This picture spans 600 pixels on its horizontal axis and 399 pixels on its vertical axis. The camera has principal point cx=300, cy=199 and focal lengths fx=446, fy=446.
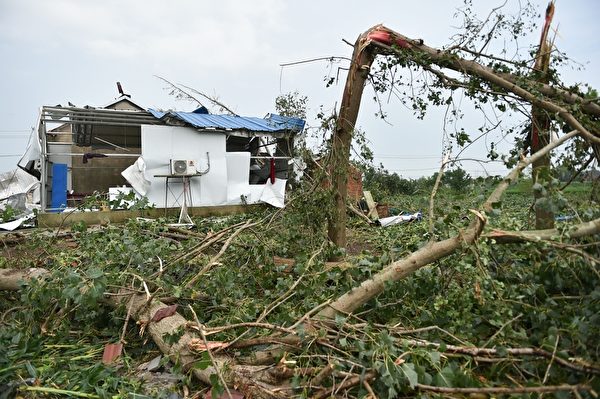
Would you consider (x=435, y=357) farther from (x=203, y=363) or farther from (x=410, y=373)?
(x=203, y=363)

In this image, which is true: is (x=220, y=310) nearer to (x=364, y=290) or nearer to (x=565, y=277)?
(x=364, y=290)

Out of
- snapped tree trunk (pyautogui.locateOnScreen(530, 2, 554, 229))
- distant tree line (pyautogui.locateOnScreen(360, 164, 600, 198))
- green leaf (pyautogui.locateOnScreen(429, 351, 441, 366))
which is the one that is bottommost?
green leaf (pyautogui.locateOnScreen(429, 351, 441, 366))

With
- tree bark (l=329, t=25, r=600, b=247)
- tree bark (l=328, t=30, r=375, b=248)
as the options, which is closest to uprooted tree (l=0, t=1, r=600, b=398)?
tree bark (l=329, t=25, r=600, b=247)

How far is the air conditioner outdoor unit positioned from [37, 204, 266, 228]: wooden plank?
35.8 inches

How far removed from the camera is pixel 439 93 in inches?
193

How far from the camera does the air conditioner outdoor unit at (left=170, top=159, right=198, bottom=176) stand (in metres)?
10.6

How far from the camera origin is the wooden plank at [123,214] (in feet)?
29.2

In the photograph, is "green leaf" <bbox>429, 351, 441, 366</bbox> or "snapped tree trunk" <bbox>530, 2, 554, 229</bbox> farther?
"snapped tree trunk" <bbox>530, 2, 554, 229</bbox>

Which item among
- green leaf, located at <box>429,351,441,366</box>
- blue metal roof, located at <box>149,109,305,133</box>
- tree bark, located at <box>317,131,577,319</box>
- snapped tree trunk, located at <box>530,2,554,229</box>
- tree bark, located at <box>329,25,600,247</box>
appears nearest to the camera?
green leaf, located at <box>429,351,441,366</box>

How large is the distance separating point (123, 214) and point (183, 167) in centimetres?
180

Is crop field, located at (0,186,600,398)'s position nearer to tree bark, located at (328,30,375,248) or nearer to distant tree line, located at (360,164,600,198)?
distant tree line, located at (360,164,600,198)

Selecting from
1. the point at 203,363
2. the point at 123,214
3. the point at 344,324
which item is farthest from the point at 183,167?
the point at 344,324

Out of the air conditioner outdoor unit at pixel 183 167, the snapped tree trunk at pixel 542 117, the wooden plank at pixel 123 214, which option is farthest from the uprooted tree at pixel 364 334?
the air conditioner outdoor unit at pixel 183 167

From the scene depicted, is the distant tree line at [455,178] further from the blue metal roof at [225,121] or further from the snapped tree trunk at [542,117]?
the blue metal roof at [225,121]
